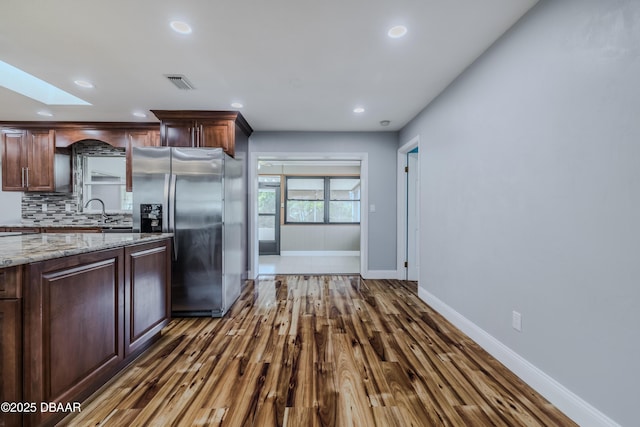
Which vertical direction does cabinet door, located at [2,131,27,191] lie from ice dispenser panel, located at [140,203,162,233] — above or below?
above

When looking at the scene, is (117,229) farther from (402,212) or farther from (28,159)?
(402,212)

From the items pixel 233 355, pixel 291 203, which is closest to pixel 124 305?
pixel 233 355

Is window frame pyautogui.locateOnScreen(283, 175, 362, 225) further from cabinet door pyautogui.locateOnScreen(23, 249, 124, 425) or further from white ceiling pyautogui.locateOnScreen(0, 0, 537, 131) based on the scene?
cabinet door pyautogui.locateOnScreen(23, 249, 124, 425)

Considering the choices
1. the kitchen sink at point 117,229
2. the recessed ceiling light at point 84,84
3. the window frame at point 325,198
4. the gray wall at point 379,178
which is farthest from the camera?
the window frame at point 325,198

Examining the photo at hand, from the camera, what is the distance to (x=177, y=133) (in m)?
3.54

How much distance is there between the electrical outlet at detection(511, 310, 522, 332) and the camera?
5.94 ft

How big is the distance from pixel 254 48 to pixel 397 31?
1127 mm

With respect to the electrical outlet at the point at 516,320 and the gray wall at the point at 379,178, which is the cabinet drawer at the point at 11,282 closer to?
the electrical outlet at the point at 516,320

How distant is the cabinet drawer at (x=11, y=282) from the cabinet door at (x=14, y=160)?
4.32m

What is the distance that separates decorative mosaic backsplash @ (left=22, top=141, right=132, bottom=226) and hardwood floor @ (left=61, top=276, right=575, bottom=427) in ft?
9.77

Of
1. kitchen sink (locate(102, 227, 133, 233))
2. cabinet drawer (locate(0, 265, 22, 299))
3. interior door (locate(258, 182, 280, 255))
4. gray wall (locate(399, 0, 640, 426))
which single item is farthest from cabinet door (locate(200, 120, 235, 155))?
interior door (locate(258, 182, 280, 255))

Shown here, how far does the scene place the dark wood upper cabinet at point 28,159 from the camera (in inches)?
159

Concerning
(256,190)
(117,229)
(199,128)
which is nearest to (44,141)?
(117,229)

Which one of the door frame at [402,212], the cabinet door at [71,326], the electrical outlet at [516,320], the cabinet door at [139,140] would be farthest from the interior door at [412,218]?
the cabinet door at [139,140]
